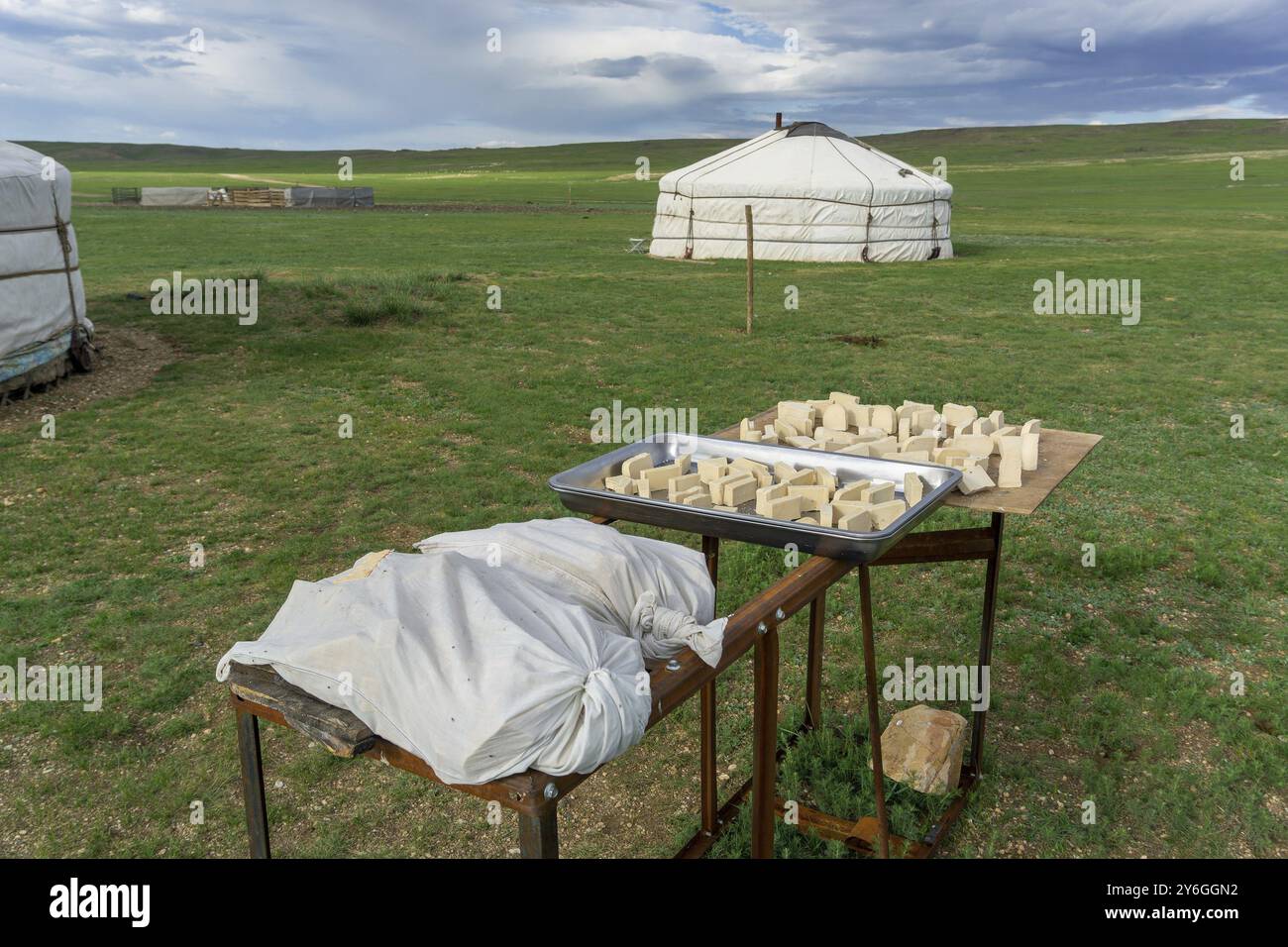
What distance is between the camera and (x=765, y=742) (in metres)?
2.46

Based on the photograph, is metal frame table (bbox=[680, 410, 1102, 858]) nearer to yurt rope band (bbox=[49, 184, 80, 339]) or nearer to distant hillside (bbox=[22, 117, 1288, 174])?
yurt rope band (bbox=[49, 184, 80, 339])

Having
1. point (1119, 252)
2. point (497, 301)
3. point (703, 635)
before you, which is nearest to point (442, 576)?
point (703, 635)

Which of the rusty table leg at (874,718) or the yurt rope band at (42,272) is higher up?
the yurt rope band at (42,272)

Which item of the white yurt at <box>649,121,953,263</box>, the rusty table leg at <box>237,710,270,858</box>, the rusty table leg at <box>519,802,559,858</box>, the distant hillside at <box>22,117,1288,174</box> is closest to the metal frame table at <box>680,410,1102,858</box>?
the rusty table leg at <box>519,802,559,858</box>

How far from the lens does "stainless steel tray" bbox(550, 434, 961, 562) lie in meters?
2.45

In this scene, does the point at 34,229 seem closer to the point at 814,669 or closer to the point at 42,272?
the point at 42,272

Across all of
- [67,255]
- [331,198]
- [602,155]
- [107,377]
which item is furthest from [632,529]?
[602,155]

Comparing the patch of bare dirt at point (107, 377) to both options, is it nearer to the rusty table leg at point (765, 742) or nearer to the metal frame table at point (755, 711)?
the metal frame table at point (755, 711)

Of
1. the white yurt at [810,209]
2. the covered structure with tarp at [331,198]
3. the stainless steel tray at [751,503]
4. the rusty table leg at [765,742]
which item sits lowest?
the rusty table leg at [765,742]

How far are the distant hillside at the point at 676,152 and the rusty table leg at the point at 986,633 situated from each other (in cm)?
10263

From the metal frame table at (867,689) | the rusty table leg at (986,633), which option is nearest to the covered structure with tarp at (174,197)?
the metal frame table at (867,689)

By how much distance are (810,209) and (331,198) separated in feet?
96.8

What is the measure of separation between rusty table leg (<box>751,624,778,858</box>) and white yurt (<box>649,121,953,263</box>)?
20.2 meters

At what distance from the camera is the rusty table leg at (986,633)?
3654mm
